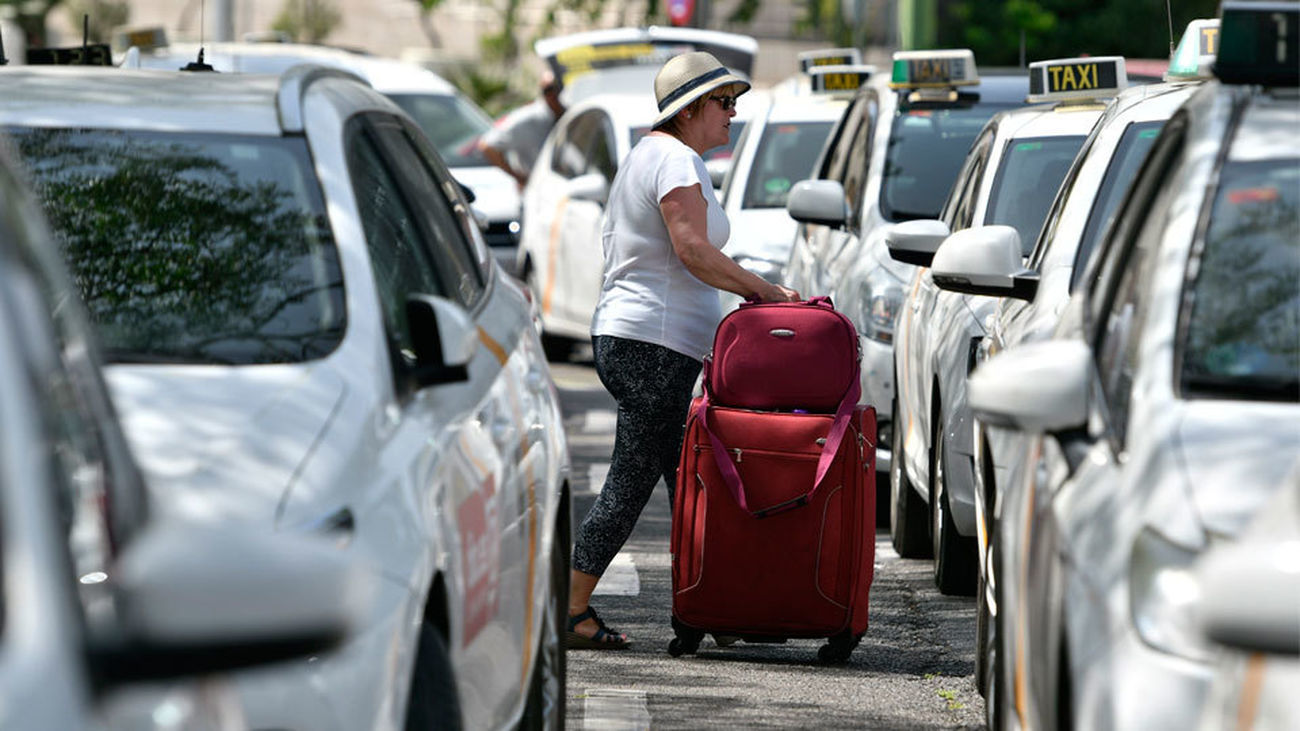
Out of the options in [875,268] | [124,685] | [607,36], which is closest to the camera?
[124,685]

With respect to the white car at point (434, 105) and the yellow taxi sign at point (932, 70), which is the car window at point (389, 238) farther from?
the white car at point (434, 105)

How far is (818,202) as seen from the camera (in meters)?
10.9

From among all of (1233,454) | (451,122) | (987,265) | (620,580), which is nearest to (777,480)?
(987,265)

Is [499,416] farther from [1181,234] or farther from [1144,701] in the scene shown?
[1144,701]

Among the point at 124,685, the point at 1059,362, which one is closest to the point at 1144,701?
the point at 1059,362

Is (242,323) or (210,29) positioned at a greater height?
(242,323)

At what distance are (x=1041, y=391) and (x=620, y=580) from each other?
4645 millimetres

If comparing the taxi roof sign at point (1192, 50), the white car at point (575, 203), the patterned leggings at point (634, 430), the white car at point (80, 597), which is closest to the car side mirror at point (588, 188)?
the white car at point (575, 203)

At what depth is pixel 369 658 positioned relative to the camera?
382cm

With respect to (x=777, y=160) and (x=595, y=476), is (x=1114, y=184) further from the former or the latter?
(x=777, y=160)

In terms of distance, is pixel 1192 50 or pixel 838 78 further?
pixel 838 78

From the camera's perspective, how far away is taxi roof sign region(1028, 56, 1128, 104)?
9656 millimetres

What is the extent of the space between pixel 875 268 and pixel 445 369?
5.96 m

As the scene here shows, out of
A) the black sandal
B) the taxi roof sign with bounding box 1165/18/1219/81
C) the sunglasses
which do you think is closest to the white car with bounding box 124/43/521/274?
the taxi roof sign with bounding box 1165/18/1219/81
